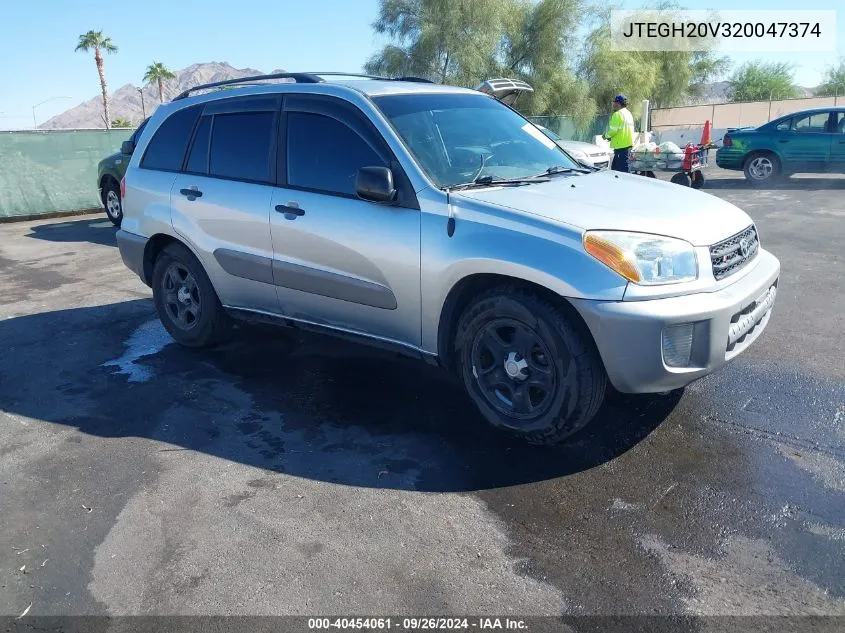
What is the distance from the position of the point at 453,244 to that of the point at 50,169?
14194 millimetres

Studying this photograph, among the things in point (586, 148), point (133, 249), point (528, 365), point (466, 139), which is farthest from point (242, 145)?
point (586, 148)

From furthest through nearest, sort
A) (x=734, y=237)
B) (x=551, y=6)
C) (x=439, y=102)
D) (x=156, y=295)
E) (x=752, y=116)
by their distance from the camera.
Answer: (x=752, y=116), (x=551, y=6), (x=156, y=295), (x=439, y=102), (x=734, y=237)

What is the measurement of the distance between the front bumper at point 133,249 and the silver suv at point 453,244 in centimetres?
8

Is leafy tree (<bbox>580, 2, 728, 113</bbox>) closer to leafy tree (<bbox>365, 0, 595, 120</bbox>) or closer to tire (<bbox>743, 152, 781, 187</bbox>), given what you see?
leafy tree (<bbox>365, 0, 595, 120</bbox>)

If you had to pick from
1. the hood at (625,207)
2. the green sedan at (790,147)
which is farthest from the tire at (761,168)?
the hood at (625,207)

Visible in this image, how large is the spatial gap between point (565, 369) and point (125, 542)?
7.20ft

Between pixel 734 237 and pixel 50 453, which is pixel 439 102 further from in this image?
pixel 50 453

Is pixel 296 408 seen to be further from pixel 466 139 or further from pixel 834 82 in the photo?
pixel 834 82

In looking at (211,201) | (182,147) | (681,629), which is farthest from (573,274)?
(182,147)

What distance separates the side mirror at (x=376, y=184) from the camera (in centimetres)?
387

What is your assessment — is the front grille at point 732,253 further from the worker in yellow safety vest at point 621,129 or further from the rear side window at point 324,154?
the worker in yellow safety vest at point 621,129

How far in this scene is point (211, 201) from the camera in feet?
16.3

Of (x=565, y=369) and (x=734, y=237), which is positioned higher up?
(x=734, y=237)

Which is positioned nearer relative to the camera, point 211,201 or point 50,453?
point 50,453
